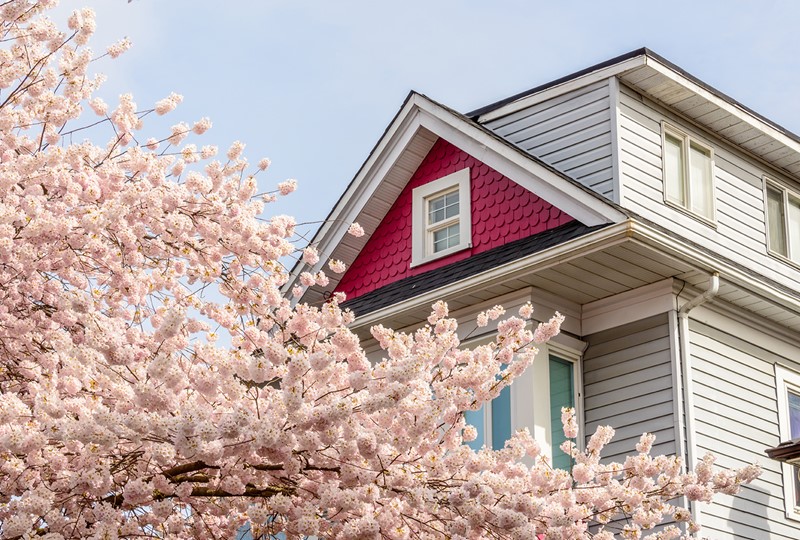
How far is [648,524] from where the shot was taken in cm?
857

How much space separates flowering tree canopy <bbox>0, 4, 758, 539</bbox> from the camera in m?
6.40

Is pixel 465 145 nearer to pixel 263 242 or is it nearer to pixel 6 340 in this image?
pixel 263 242

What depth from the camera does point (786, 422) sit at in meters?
13.0

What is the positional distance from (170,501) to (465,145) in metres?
8.47

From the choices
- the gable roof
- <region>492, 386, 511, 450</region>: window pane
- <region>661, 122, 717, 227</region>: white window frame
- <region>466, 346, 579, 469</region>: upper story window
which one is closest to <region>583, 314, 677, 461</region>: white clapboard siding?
<region>466, 346, 579, 469</region>: upper story window

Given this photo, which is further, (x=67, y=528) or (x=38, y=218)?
(x=38, y=218)

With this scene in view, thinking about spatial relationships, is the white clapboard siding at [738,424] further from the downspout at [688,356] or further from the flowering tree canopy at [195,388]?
the flowering tree canopy at [195,388]

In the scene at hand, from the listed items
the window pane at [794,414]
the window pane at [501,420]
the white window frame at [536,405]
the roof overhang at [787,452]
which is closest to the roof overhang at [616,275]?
the white window frame at [536,405]

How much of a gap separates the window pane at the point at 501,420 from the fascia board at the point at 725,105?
4.27m

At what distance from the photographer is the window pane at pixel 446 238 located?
47.6ft

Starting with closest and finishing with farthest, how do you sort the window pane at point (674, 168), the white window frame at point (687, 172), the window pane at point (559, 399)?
the window pane at point (559, 399) < the white window frame at point (687, 172) < the window pane at point (674, 168)

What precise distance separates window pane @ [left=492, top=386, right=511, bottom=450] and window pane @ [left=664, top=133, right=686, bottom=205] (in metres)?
3.20

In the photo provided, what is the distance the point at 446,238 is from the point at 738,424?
4.51 meters

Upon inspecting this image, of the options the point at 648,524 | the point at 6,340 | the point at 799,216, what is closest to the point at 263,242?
the point at 6,340
